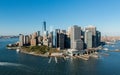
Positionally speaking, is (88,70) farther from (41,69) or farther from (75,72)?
(41,69)

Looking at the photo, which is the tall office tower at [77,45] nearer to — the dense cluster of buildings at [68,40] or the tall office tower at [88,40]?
the dense cluster of buildings at [68,40]

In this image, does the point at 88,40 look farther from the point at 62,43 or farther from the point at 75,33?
the point at 62,43

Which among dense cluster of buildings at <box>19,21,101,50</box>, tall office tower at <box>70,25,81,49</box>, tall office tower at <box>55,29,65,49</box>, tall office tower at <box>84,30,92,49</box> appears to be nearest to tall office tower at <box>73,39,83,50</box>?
dense cluster of buildings at <box>19,21,101,50</box>

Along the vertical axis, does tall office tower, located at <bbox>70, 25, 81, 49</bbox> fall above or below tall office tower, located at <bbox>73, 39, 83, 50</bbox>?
above

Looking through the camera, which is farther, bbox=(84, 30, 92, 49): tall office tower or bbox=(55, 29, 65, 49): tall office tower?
bbox=(84, 30, 92, 49): tall office tower

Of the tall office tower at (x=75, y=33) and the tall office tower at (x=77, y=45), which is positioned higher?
the tall office tower at (x=75, y=33)

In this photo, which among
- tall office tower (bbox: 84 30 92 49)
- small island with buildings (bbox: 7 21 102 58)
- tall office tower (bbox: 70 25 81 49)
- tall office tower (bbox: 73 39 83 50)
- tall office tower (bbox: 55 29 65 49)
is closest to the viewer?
small island with buildings (bbox: 7 21 102 58)

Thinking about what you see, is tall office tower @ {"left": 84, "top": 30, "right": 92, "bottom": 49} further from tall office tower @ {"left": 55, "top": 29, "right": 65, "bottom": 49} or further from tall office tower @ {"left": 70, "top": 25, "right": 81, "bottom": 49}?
tall office tower @ {"left": 55, "top": 29, "right": 65, "bottom": 49}

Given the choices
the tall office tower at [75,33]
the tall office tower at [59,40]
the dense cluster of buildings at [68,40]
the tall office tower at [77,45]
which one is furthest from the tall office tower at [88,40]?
the tall office tower at [59,40]

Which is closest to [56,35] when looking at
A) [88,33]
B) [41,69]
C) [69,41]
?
[69,41]

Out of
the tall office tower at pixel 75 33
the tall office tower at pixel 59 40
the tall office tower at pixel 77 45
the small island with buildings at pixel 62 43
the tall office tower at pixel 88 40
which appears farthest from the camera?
the tall office tower at pixel 88 40

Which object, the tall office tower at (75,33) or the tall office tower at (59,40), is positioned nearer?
the tall office tower at (59,40)

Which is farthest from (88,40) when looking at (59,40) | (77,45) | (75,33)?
(59,40)
